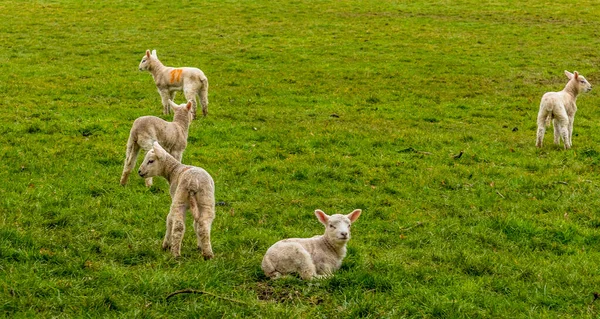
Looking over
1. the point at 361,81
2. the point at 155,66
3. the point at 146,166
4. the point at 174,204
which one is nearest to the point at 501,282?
the point at 174,204

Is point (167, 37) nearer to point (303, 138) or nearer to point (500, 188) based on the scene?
point (303, 138)

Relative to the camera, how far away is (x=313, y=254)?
7395mm

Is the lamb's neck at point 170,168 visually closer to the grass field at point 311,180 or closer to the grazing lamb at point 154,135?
the grass field at point 311,180

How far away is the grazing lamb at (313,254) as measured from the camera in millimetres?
7102

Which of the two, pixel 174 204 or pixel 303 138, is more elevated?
pixel 174 204

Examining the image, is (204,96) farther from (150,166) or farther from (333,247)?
(333,247)

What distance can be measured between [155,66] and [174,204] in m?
10.9

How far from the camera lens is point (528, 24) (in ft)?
115

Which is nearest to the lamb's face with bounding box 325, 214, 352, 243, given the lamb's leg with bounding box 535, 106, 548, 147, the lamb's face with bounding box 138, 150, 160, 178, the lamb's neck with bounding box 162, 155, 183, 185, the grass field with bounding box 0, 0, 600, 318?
the grass field with bounding box 0, 0, 600, 318

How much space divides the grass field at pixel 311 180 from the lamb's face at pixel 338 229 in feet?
1.57

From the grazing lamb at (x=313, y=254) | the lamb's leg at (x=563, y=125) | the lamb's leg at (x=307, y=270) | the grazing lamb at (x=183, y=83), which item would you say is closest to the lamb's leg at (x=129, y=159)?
the grazing lamb at (x=313, y=254)

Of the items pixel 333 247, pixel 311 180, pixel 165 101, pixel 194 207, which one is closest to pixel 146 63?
pixel 165 101

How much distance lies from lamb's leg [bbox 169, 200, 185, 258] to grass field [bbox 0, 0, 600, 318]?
11.1 inches

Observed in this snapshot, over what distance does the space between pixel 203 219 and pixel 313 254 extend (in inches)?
55.3
